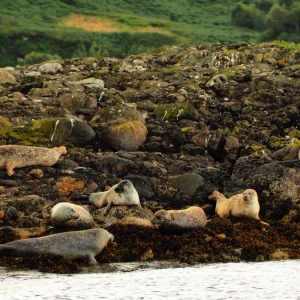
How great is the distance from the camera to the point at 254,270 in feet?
48.6

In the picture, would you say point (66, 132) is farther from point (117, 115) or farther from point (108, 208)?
point (108, 208)

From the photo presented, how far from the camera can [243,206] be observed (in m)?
18.6

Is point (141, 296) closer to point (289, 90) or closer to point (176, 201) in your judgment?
point (176, 201)

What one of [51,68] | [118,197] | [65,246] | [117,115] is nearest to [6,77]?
[51,68]

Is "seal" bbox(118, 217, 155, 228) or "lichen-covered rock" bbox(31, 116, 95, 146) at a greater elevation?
"lichen-covered rock" bbox(31, 116, 95, 146)

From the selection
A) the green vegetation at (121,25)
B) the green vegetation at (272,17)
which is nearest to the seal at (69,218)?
the green vegetation at (121,25)

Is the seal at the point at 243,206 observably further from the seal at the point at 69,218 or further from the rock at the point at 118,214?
the seal at the point at 69,218

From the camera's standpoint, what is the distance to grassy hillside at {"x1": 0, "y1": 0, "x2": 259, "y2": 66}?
82.1 metres

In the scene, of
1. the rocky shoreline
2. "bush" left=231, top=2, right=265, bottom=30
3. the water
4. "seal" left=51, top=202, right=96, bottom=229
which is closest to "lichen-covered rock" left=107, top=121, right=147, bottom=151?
the rocky shoreline

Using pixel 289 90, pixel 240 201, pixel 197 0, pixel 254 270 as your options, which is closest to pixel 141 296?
pixel 254 270

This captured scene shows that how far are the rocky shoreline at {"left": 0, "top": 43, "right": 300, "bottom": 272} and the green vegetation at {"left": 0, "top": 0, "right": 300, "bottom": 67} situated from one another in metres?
39.9

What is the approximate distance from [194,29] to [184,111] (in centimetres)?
6793

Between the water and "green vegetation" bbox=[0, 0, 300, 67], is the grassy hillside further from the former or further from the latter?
the water

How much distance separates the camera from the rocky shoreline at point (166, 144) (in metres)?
17.0
